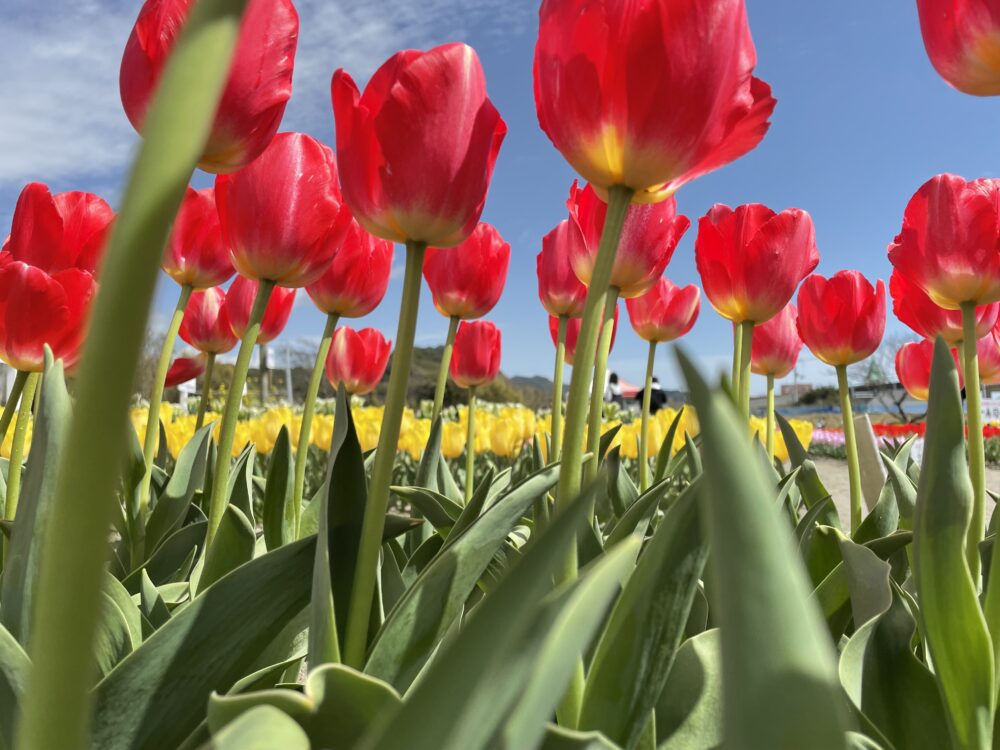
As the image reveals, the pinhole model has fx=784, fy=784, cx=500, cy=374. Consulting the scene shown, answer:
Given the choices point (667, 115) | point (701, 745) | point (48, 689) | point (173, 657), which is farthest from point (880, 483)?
point (48, 689)

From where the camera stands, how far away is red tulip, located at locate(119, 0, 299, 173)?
68 centimetres

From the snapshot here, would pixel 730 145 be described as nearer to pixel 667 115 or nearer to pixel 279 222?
pixel 667 115

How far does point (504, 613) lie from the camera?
292mm

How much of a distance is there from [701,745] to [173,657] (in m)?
0.41

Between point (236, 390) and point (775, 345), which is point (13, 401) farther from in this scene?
point (775, 345)

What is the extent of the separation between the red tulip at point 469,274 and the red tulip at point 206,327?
0.71 meters

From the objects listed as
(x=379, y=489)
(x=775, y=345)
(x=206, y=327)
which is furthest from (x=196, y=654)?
(x=775, y=345)

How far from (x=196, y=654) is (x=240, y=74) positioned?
18.8 inches

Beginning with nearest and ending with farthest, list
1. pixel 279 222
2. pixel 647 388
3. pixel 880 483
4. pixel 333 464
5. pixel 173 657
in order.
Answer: pixel 173 657 < pixel 333 464 < pixel 279 222 < pixel 880 483 < pixel 647 388

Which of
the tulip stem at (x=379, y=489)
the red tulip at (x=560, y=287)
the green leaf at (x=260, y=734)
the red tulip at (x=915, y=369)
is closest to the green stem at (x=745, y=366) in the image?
the red tulip at (x=560, y=287)

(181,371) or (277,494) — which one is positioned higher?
(181,371)

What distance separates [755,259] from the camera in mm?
1139

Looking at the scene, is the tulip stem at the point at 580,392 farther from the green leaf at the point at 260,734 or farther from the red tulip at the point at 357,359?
the red tulip at the point at 357,359

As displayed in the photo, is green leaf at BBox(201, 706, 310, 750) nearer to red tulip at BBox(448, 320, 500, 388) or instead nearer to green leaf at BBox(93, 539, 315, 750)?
green leaf at BBox(93, 539, 315, 750)
